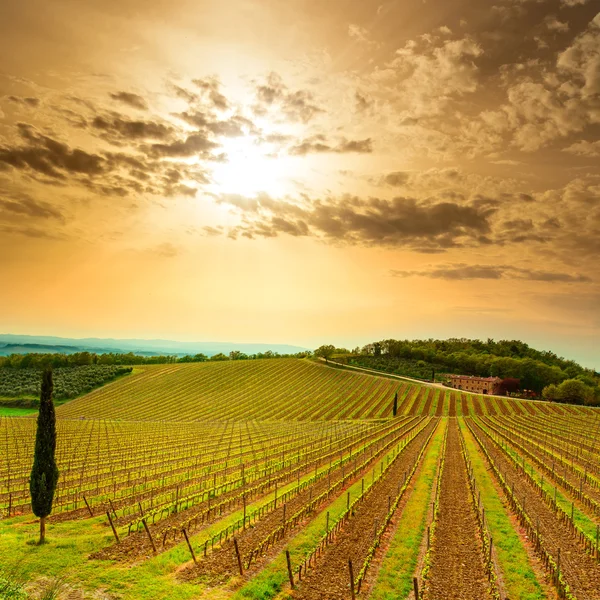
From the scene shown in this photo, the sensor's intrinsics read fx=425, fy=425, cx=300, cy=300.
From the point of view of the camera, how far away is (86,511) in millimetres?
33156

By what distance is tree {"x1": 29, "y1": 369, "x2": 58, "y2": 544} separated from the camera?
87.3 feet

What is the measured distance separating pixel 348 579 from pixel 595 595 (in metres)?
11.7

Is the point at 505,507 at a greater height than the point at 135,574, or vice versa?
the point at 505,507

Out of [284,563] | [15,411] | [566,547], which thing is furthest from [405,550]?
[15,411]

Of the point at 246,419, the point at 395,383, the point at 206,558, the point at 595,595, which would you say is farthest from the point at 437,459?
the point at 395,383

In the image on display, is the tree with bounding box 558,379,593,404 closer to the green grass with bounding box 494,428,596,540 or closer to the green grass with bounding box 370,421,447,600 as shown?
the green grass with bounding box 494,428,596,540

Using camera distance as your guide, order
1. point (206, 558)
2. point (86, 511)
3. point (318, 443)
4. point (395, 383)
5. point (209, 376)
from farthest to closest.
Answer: point (209, 376) < point (395, 383) < point (318, 443) < point (86, 511) < point (206, 558)

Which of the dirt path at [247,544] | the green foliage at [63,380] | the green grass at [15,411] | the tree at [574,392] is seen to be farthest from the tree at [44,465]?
the tree at [574,392]

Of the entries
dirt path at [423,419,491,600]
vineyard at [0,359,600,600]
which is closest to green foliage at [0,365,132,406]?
vineyard at [0,359,600,600]

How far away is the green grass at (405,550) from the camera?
2044 cm

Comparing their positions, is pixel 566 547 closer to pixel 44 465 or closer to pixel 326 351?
pixel 44 465

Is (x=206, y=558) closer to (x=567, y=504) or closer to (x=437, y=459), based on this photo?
(x=567, y=504)

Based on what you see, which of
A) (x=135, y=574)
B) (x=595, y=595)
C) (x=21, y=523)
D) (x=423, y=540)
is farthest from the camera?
(x=21, y=523)

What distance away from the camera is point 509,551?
2502 centimetres
